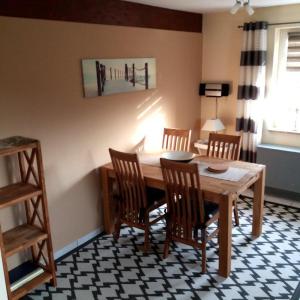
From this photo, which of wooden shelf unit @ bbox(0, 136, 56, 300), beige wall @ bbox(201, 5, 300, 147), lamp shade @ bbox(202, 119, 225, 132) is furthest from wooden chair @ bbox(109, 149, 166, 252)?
beige wall @ bbox(201, 5, 300, 147)

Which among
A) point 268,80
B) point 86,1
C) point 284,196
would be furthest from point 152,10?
point 284,196

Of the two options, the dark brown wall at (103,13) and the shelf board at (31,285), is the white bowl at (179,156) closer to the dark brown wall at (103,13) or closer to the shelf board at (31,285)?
the dark brown wall at (103,13)

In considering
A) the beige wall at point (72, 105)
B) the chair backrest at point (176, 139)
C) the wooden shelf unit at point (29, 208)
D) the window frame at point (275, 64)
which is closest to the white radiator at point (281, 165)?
the window frame at point (275, 64)

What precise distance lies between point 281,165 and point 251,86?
3.50ft

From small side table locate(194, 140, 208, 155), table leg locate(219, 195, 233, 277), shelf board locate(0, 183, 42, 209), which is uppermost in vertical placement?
shelf board locate(0, 183, 42, 209)

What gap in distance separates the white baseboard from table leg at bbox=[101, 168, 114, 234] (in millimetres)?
92

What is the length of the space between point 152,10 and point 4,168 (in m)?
2.36

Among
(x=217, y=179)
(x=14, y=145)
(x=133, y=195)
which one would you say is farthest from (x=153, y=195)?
(x=14, y=145)

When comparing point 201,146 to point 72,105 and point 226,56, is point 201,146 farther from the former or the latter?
point 72,105

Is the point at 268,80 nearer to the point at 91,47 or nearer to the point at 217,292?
the point at 91,47

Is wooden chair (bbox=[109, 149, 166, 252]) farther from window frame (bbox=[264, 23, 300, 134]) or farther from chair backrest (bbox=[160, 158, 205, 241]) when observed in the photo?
window frame (bbox=[264, 23, 300, 134])

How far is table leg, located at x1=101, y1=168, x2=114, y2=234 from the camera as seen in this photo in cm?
330

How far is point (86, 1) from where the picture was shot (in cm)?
291

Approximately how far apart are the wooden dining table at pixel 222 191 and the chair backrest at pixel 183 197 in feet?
0.35
